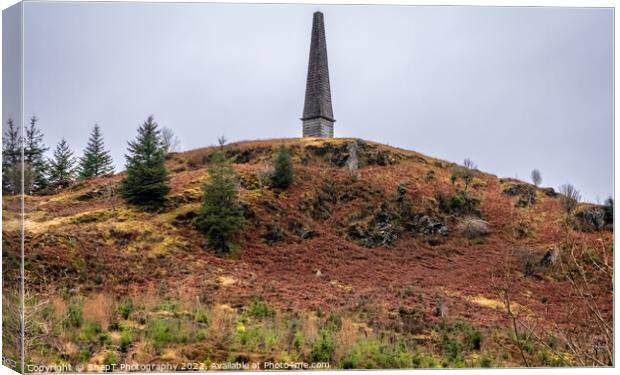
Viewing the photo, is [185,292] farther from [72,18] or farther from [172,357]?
[72,18]

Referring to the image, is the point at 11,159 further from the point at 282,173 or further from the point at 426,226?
the point at 426,226

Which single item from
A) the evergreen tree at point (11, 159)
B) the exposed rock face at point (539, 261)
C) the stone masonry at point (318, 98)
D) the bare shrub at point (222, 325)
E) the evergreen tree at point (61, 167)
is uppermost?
the stone masonry at point (318, 98)

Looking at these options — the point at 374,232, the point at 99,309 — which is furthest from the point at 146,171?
the point at 99,309

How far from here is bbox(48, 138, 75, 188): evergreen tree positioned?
19123 millimetres

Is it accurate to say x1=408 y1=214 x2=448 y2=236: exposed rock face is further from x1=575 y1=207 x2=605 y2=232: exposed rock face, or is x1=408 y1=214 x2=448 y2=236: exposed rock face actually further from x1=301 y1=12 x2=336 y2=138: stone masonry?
x1=301 y1=12 x2=336 y2=138: stone masonry

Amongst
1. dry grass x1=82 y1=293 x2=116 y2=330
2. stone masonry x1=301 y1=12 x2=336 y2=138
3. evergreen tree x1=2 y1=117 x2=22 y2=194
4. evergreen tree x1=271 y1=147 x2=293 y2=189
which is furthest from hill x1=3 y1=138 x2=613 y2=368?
stone masonry x1=301 y1=12 x2=336 y2=138

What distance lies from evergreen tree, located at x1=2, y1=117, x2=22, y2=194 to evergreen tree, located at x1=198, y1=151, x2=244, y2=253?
10.7 m

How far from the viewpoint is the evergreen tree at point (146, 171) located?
2186 centimetres

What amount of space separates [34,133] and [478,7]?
8705 millimetres

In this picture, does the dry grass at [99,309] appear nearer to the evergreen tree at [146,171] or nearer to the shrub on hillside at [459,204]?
the evergreen tree at [146,171]

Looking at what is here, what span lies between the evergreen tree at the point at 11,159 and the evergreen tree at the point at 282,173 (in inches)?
667

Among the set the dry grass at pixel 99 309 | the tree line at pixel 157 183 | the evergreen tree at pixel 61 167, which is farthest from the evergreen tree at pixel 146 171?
the dry grass at pixel 99 309

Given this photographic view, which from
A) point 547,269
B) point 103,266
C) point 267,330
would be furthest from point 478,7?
point 547,269

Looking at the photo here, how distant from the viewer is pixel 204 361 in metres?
10.9
